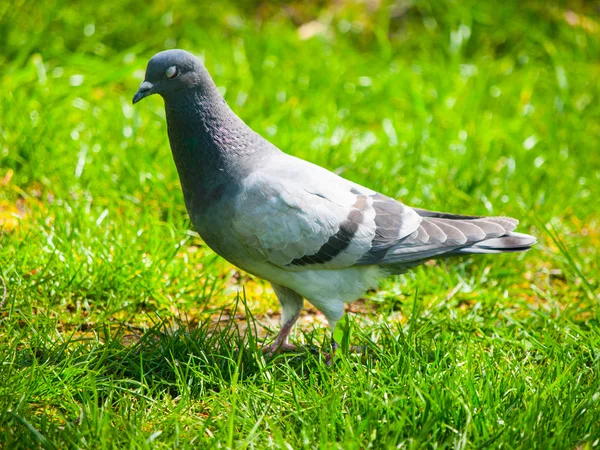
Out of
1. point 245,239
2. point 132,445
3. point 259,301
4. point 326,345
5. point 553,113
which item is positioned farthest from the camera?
point 553,113

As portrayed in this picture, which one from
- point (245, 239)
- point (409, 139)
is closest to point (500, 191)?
point (409, 139)

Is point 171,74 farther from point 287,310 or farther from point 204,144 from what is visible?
point 287,310

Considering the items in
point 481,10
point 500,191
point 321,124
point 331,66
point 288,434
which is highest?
point 481,10

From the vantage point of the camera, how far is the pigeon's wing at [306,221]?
3.55 metres

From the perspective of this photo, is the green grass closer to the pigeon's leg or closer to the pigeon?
the pigeon's leg

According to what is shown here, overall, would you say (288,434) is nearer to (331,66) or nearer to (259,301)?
(259,301)

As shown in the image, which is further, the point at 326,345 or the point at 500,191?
the point at 500,191

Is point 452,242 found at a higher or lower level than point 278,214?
lower

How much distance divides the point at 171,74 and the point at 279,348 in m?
1.48

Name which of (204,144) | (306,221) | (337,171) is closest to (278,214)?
(306,221)

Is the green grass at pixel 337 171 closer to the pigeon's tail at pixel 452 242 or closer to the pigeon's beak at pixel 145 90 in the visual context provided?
the pigeon's tail at pixel 452 242

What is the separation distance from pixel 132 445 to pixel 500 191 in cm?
357

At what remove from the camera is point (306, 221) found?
3.62 m

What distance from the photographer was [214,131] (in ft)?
11.9
